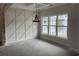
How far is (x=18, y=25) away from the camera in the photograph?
586cm

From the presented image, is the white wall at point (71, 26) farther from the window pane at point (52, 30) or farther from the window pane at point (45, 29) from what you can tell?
the window pane at point (45, 29)

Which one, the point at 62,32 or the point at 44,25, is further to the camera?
the point at 44,25

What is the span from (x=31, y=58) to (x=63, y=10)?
4588 millimetres

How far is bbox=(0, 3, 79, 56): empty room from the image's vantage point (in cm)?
404

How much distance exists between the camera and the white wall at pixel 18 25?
17.6 ft

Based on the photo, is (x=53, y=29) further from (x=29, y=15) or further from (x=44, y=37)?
(x=29, y=15)

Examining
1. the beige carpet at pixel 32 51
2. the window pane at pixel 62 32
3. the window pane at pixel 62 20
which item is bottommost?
the beige carpet at pixel 32 51

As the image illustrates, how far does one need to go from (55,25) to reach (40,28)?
1.78 meters

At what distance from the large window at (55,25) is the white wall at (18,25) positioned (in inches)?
38.6

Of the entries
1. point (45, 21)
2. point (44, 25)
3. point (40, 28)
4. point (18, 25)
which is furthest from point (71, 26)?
point (18, 25)

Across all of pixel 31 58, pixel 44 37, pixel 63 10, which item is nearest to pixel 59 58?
pixel 31 58

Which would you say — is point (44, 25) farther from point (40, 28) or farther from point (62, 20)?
point (62, 20)

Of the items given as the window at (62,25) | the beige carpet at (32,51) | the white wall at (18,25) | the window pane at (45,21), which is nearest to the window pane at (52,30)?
the window at (62,25)

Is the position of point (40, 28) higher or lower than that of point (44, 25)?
lower
